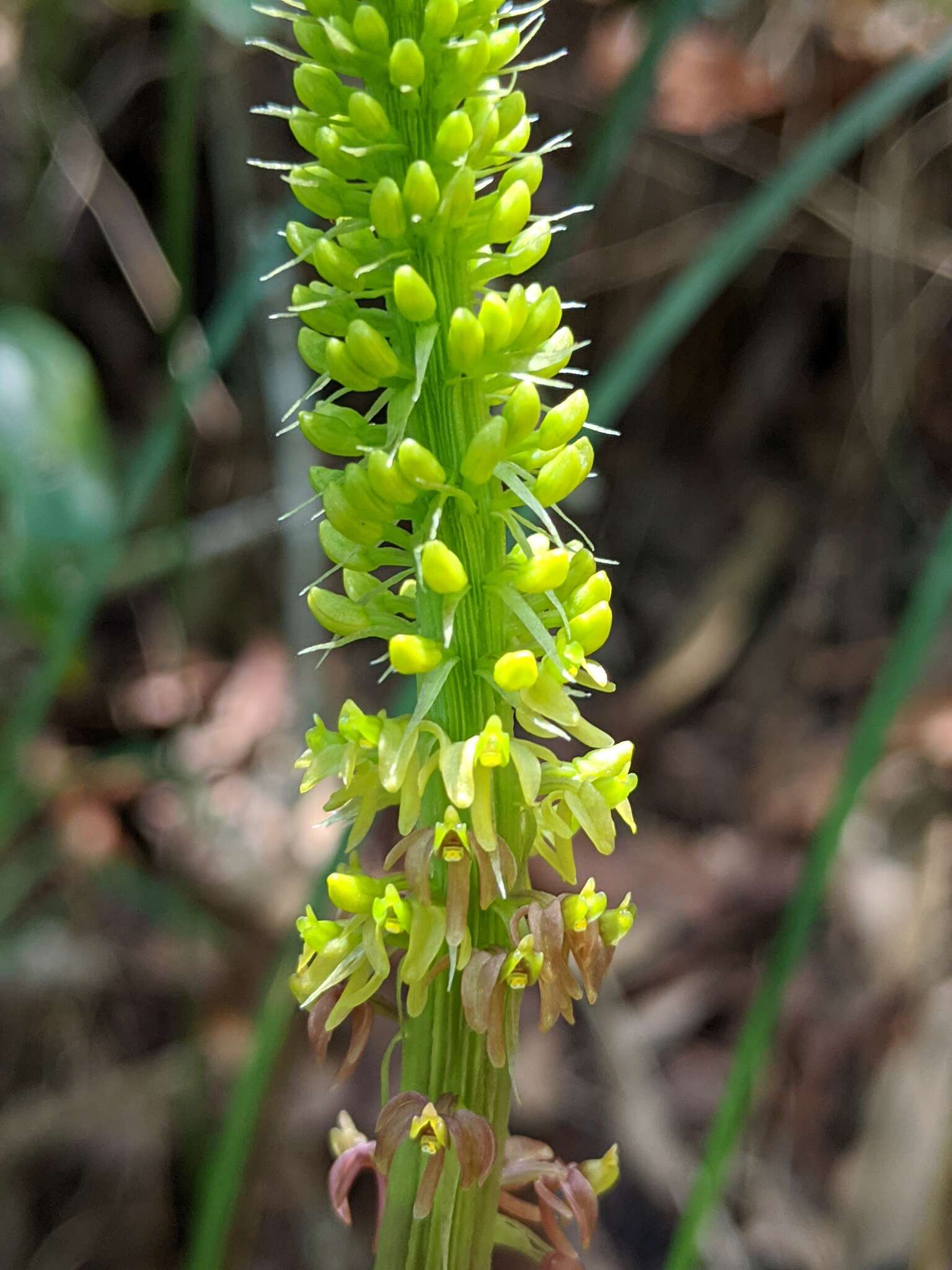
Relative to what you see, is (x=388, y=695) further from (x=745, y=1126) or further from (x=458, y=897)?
(x=458, y=897)

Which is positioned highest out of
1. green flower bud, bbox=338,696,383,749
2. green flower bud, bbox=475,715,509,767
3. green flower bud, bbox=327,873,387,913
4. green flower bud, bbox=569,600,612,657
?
green flower bud, bbox=569,600,612,657

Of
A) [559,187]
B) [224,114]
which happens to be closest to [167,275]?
[224,114]

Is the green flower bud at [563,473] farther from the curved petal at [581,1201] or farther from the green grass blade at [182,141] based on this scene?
the green grass blade at [182,141]

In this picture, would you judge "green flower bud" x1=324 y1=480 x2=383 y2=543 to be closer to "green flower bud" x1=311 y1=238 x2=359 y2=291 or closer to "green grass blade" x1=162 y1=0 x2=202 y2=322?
"green flower bud" x1=311 y1=238 x2=359 y2=291

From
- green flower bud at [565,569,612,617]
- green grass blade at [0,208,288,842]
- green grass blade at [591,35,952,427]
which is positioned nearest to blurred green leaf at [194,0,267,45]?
green grass blade at [0,208,288,842]

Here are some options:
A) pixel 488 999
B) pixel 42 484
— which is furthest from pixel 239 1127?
pixel 42 484

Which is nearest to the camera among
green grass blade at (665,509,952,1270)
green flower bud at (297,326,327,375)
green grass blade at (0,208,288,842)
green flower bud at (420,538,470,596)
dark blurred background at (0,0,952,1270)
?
green flower bud at (420,538,470,596)

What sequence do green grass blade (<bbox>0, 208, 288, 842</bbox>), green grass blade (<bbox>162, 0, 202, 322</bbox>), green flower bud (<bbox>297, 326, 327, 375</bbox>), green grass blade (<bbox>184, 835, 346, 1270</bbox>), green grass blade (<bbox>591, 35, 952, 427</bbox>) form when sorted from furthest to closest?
green grass blade (<bbox>162, 0, 202, 322</bbox>) < green grass blade (<bbox>0, 208, 288, 842</bbox>) < green grass blade (<bbox>591, 35, 952, 427</bbox>) < green grass blade (<bbox>184, 835, 346, 1270</bbox>) < green flower bud (<bbox>297, 326, 327, 375</bbox>)

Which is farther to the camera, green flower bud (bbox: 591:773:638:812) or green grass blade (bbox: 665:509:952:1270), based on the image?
green grass blade (bbox: 665:509:952:1270)

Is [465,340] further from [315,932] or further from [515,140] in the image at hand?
→ [315,932]
